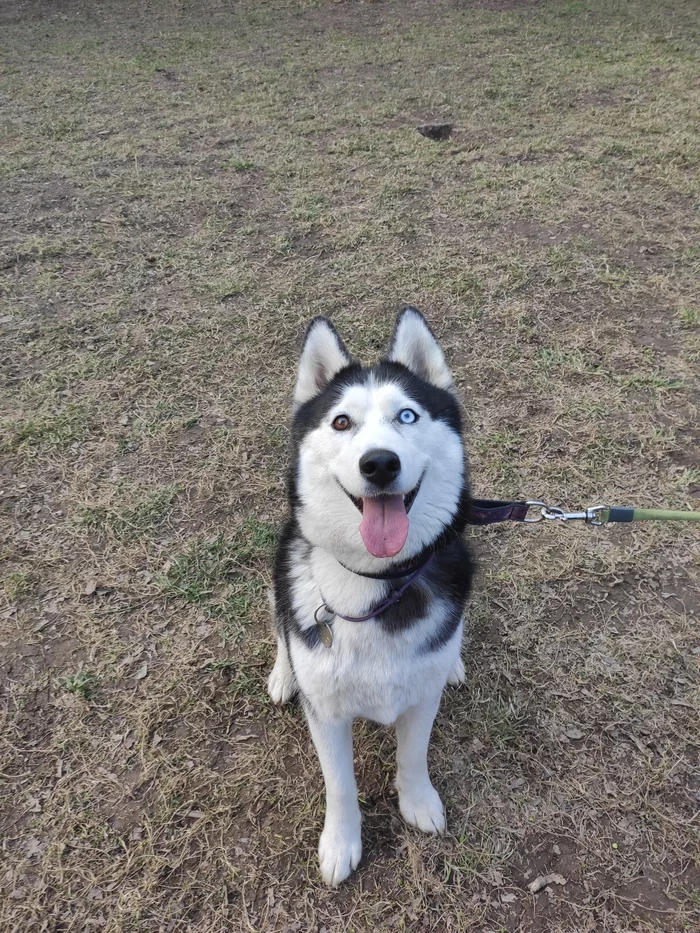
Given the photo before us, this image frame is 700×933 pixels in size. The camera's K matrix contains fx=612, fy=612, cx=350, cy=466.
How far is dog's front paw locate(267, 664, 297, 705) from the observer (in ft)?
7.63

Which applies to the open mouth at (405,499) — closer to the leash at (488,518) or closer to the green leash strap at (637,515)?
the leash at (488,518)

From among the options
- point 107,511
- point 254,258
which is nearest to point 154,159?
point 254,258

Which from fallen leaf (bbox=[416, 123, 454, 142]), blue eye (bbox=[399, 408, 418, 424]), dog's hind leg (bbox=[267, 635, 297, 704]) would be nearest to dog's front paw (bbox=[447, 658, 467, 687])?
dog's hind leg (bbox=[267, 635, 297, 704])

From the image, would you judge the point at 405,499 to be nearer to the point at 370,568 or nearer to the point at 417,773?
the point at 370,568

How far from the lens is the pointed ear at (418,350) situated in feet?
6.57

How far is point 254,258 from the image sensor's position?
487 centimetres

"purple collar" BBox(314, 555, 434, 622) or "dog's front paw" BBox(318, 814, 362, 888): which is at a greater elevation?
"purple collar" BBox(314, 555, 434, 622)

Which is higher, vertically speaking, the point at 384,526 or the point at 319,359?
the point at 319,359

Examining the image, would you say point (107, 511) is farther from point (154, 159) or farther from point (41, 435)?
point (154, 159)

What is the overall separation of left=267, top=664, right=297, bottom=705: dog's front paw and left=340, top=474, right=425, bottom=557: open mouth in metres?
0.96

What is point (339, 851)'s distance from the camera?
6.36 feet

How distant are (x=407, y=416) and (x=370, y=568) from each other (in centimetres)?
45

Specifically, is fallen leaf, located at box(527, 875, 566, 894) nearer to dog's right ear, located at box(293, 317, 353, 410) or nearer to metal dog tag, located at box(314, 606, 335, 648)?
metal dog tag, located at box(314, 606, 335, 648)

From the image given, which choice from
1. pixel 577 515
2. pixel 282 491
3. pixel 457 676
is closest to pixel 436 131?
pixel 282 491
